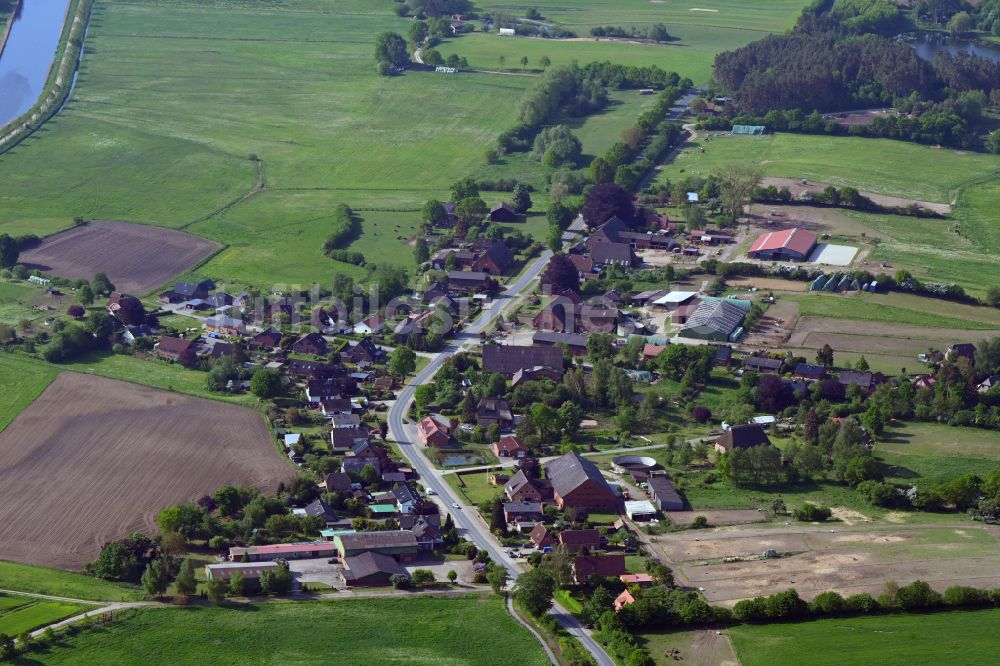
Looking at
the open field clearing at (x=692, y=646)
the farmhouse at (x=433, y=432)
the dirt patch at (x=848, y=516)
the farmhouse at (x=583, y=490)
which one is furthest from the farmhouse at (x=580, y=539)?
the farmhouse at (x=433, y=432)

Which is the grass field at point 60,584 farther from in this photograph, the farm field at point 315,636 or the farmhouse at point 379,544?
the farmhouse at point 379,544

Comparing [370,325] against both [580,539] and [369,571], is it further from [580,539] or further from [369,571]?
[369,571]

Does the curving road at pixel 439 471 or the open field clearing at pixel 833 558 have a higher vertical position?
the open field clearing at pixel 833 558

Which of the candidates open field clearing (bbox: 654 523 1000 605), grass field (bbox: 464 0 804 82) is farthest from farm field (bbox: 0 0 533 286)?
open field clearing (bbox: 654 523 1000 605)

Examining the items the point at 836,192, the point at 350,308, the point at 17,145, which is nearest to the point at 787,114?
the point at 836,192

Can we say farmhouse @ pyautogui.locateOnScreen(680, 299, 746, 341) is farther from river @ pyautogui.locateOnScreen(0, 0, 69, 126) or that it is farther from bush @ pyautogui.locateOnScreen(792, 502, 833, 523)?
river @ pyautogui.locateOnScreen(0, 0, 69, 126)

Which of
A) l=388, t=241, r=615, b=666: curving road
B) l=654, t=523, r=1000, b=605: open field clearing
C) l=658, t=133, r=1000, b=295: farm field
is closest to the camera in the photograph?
l=388, t=241, r=615, b=666: curving road

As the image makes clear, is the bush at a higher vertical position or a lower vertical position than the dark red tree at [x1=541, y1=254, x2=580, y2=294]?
lower

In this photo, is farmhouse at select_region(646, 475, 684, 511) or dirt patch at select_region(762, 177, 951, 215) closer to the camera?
farmhouse at select_region(646, 475, 684, 511)
